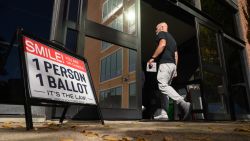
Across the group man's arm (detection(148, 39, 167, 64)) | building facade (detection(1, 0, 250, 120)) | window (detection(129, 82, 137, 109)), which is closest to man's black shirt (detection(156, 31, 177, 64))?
man's arm (detection(148, 39, 167, 64))

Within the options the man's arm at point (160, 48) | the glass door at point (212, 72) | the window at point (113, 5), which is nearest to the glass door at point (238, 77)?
the glass door at point (212, 72)

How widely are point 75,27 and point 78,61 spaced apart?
1.33 metres

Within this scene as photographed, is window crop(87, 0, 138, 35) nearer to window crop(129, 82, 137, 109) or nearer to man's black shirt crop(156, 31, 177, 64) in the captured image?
man's black shirt crop(156, 31, 177, 64)

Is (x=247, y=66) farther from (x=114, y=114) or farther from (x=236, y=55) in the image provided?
(x=114, y=114)

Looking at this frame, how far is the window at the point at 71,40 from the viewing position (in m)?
3.49

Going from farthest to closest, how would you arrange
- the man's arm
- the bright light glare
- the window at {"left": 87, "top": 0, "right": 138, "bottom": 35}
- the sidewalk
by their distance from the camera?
the bright light glare
the window at {"left": 87, "top": 0, "right": 138, "bottom": 35}
the man's arm
the sidewalk

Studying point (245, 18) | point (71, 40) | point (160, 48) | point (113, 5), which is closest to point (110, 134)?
point (71, 40)

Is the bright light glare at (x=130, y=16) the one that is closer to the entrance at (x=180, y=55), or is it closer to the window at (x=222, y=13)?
the entrance at (x=180, y=55)

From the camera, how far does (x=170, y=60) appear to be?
4.00 metres

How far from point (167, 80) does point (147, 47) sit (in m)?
4.79

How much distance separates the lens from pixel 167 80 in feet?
12.7

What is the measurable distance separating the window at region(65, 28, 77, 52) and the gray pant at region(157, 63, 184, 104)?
1.51 metres

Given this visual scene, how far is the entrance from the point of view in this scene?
251 inches

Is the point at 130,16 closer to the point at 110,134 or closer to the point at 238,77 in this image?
the point at 110,134
